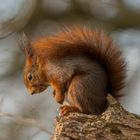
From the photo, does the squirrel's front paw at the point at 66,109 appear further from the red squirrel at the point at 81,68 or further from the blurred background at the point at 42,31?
the blurred background at the point at 42,31

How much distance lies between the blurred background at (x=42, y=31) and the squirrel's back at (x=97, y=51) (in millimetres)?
1051

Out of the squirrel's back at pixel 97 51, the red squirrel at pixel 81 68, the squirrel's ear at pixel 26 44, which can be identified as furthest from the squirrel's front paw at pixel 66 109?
the squirrel's ear at pixel 26 44

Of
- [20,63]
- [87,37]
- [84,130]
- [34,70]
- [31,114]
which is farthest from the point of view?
[20,63]

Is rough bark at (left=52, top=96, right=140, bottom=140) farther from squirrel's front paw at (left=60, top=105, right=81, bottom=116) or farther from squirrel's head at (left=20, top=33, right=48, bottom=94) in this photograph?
squirrel's head at (left=20, top=33, right=48, bottom=94)

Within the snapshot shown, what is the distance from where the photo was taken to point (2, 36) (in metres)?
4.20

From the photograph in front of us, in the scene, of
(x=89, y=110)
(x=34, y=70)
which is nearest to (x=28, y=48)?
(x=34, y=70)

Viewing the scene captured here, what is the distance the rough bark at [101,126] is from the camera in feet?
7.06

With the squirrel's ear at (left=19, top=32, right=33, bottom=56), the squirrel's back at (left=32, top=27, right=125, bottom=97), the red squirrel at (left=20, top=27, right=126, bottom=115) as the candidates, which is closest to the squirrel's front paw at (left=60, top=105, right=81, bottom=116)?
the red squirrel at (left=20, top=27, right=126, bottom=115)

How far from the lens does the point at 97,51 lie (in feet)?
7.99

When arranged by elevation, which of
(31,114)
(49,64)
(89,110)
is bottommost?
(31,114)

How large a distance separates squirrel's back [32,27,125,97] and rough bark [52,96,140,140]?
221mm

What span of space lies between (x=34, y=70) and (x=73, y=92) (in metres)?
0.37

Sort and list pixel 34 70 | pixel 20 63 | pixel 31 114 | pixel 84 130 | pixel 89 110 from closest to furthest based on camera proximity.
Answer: pixel 84 130 < pixel 89 110 < pixel 34 70 < pixel 31 114 < pixel 20 63

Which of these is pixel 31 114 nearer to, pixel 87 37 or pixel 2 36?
pixel 2 36
